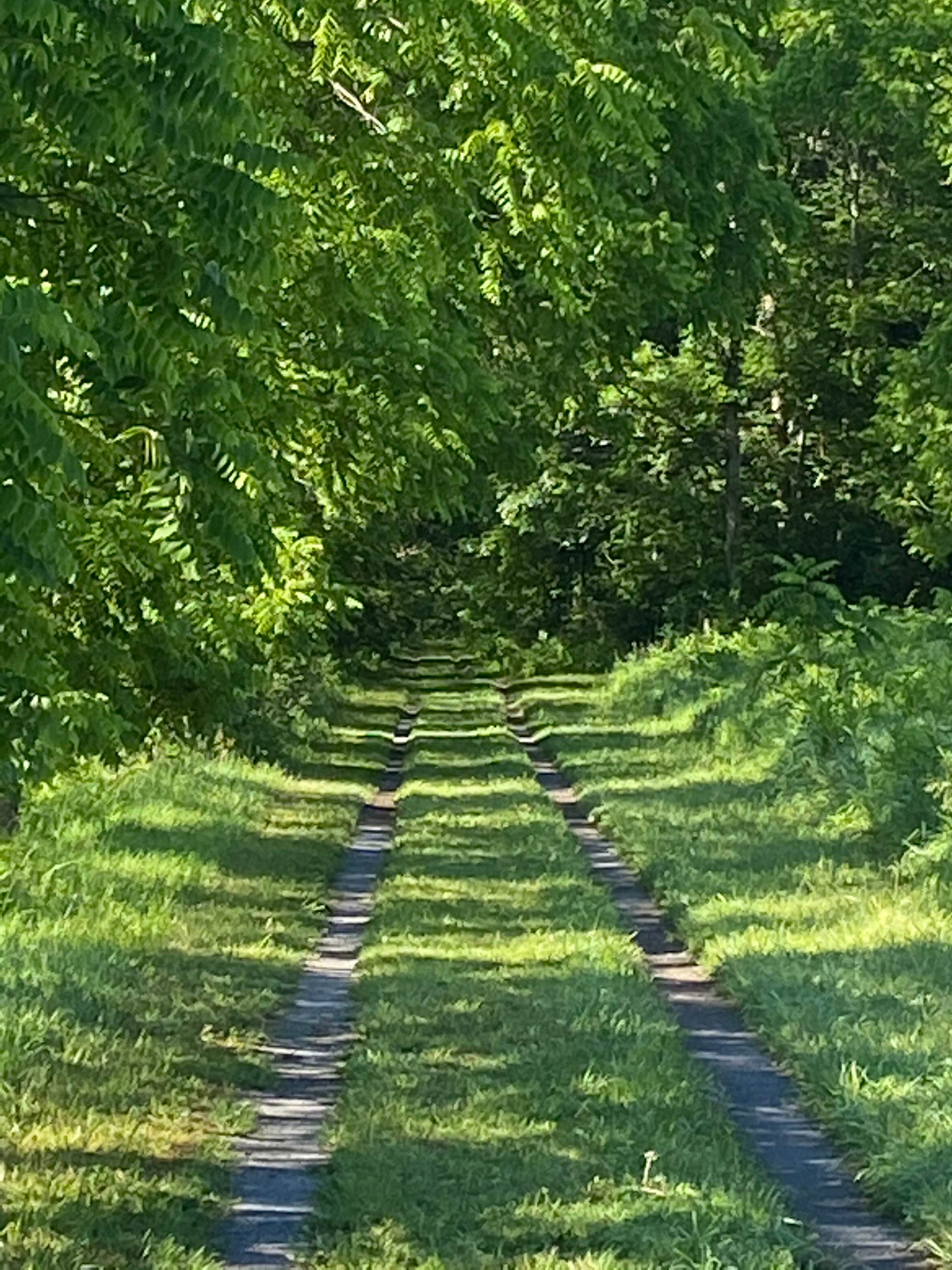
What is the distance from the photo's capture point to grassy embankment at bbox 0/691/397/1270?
7.25 meters

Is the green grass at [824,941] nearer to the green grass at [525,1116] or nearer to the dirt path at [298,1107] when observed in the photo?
the green grass at [525,1116]

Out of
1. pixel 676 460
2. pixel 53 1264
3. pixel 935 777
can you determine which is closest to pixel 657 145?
Result: pixel 935 777

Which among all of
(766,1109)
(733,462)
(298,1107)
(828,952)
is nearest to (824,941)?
(828,952)

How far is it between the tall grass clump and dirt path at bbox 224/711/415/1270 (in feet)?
13.0

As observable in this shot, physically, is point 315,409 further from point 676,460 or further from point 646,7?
point 676,460

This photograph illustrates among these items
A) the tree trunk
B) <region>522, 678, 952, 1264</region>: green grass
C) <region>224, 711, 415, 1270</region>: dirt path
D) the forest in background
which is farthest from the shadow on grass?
the tree trunk

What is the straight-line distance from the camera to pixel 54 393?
28.0ft

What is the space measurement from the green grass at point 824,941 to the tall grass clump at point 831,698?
1.07 ft

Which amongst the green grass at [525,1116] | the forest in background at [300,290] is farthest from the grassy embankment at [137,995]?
the forest in background at [300,290]

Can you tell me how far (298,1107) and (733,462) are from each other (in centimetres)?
2820

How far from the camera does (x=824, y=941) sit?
11.9 m

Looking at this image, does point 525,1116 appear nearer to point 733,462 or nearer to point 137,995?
point 137,995

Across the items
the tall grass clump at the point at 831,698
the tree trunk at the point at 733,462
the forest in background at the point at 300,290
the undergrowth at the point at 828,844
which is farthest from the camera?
the tree trunk at the point at 733,462

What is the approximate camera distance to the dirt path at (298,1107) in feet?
23.4
